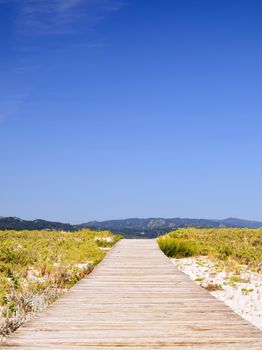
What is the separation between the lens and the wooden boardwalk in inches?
197

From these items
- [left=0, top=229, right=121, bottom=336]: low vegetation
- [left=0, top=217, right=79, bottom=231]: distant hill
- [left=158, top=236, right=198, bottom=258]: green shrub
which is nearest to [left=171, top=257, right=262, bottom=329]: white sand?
[left=158, top=236, right=198, bottom=258]: green shrub

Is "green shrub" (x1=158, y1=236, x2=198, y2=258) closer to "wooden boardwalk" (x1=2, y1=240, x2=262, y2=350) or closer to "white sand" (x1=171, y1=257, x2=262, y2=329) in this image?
"white sand" (x1=171, y1=257, x2=262, y2=329)

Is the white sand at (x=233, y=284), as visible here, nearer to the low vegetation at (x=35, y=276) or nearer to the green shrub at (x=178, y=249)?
the green shrub at (x=178, y=249)

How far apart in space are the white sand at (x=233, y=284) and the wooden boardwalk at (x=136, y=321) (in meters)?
1.29

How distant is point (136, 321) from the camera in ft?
20.4

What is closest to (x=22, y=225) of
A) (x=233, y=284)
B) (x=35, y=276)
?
(x=35, y=276)

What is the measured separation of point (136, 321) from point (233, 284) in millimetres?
6998

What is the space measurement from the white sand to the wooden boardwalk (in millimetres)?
1288

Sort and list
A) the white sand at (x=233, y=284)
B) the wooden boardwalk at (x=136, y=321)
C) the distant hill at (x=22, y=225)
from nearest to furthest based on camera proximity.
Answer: the wooden boardwalk at (x=136, y=321), the white sand at (x=233, y=284), the distant hill at (x=22, y=225)

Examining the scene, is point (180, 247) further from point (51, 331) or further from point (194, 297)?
point (51, 331)

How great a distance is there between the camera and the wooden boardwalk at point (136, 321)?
16.4ft

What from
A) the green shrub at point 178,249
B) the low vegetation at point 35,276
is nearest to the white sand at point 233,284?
the green shrub at point 178,249

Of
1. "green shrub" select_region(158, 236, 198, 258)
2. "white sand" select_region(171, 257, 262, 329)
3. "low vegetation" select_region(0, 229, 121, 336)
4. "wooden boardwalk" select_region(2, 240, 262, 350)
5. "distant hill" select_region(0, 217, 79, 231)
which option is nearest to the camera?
"wooden boardwalk" select_region(2, 240, 262, 350)

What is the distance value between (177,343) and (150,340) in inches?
13.6
